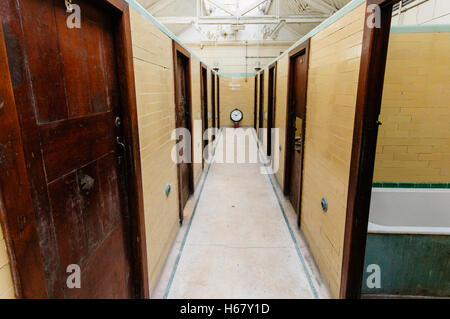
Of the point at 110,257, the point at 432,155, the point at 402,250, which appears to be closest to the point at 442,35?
the point at 432,155

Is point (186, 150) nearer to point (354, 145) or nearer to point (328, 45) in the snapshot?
point (328, 45)

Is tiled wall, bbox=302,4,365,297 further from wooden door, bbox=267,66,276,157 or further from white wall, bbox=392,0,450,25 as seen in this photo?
wooden door, bbox=267,66,276,157

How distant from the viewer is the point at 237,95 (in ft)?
37.1

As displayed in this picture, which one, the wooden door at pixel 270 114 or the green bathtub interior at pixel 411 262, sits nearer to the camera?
the green bathtub interior at pixel 411 262

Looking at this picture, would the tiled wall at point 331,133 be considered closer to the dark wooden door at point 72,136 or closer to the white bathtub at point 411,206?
the white bathtub at point 411,206

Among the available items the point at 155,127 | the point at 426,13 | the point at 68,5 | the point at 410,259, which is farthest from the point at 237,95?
the point at 68,5

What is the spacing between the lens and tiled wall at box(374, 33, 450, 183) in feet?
8.45

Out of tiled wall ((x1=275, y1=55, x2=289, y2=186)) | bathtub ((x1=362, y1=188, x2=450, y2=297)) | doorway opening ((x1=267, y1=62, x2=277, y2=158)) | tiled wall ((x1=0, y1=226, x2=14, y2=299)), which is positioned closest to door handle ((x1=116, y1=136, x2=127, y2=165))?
tiled wall ((x1=0, y1=226, x2=14, y2=299))

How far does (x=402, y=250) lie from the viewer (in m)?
2.04

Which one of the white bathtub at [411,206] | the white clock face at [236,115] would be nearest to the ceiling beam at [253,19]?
the white clock face at [236,115]

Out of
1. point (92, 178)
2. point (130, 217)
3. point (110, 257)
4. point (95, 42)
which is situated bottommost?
point (110, 257)

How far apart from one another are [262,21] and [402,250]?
6811 millimetres

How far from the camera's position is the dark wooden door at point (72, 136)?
3.01 feet

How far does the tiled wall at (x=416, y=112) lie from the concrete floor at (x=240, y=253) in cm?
134
